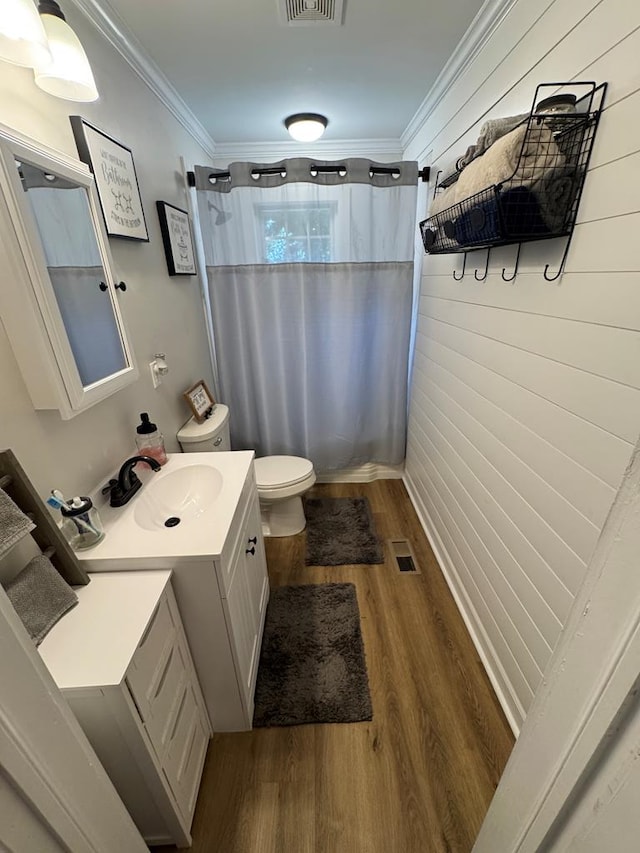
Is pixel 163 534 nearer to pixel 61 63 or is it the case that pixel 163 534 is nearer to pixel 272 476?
pixel 272 476

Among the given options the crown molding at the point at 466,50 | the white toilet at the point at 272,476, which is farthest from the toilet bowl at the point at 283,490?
the crown molding at the point at 466,50

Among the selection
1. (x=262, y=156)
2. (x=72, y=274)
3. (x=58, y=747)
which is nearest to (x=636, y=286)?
(x=58, y=747)

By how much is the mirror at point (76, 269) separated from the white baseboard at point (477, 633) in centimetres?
176

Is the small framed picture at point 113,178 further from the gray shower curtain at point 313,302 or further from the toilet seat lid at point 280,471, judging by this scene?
the toilet seat lid at point 280,471

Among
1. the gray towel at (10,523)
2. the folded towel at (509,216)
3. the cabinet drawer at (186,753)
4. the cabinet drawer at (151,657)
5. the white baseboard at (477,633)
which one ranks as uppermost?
the folded towel at (509,216)

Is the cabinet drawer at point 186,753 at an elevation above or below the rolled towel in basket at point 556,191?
below

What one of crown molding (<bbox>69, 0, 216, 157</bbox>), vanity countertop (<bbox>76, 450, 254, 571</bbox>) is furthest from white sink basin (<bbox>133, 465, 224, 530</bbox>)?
crown molding (<bbox>69, 0, 216, 157</bbox>)

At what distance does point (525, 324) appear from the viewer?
1.15m

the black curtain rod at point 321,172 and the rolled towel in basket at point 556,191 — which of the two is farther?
the black curtain rod at point 321,172

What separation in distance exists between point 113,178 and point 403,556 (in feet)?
7.14

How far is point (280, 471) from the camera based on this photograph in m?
2.11

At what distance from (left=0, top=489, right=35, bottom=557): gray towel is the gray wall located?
0.19 metres

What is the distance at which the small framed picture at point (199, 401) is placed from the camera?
1.88m

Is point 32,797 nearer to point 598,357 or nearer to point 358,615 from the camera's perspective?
point 598,357
